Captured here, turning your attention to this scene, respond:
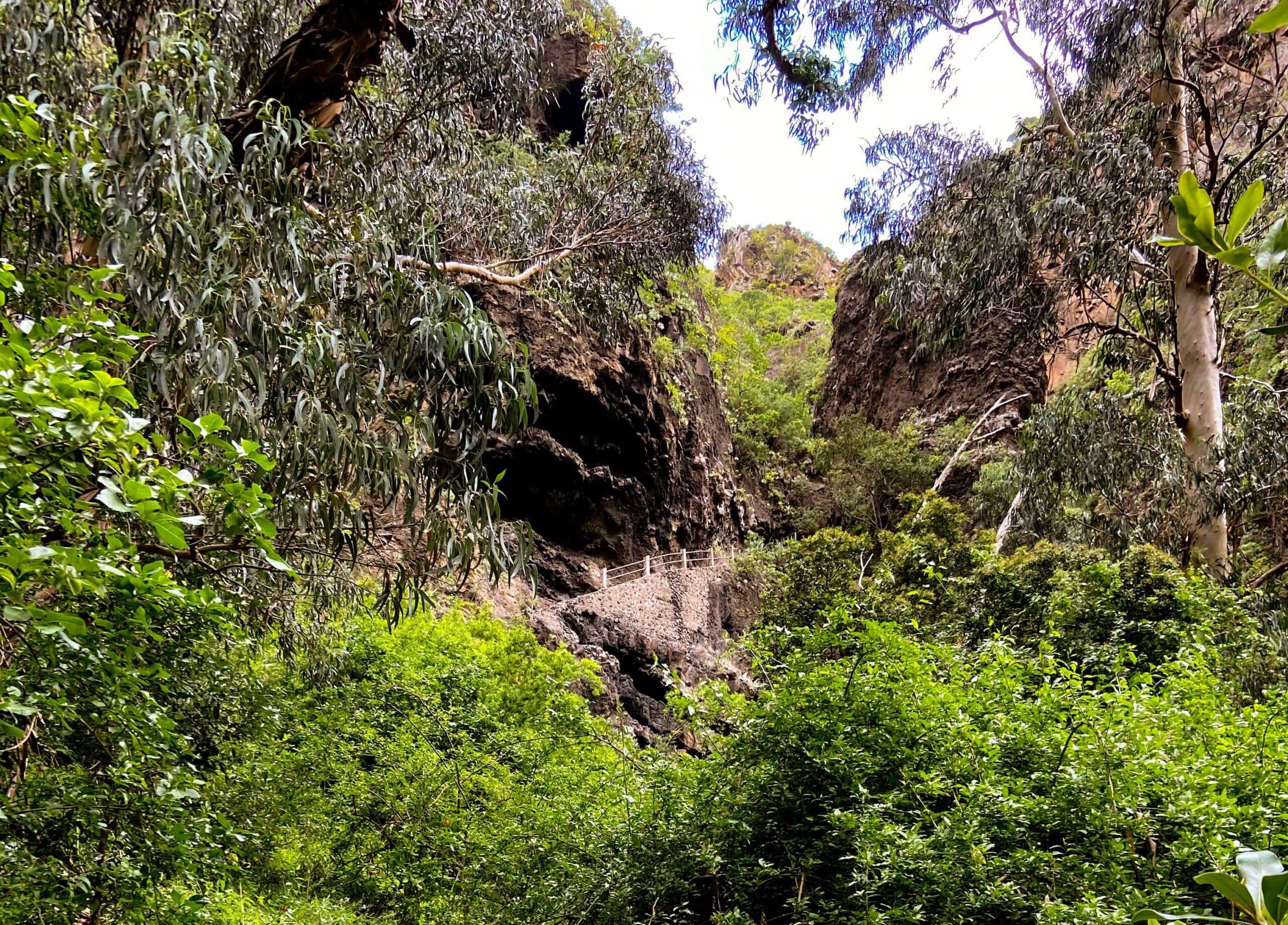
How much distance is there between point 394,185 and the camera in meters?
5.43

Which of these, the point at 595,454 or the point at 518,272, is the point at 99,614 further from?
the point at 595,454

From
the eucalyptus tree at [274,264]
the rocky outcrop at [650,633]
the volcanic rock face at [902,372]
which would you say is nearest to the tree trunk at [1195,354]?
the rocky outcrop at [650,633]

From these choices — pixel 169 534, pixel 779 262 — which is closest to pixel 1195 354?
pixel 169 534

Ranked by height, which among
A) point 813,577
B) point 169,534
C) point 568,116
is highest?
point 568,116

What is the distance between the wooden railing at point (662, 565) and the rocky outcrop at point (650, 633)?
0.24 m

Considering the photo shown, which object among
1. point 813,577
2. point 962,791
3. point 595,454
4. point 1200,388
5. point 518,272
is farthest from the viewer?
point 595,454

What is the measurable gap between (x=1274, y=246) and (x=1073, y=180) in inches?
323

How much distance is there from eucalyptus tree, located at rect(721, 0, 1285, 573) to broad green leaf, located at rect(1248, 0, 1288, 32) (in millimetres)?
7145

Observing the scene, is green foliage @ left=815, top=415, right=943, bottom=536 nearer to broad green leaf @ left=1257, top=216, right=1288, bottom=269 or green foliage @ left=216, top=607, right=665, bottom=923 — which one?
green foliage @ left=216, top=607, right=665, bottom=923

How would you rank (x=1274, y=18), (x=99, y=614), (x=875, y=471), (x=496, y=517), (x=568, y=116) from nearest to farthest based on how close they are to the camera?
(x=1274, y=18), (x=99, y=614), (x=496, y=517), (x=875, y=471), (x=568, y=116)

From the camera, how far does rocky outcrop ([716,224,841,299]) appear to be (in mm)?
37750

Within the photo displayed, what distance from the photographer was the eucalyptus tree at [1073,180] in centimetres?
728

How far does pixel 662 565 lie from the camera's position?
643 inches

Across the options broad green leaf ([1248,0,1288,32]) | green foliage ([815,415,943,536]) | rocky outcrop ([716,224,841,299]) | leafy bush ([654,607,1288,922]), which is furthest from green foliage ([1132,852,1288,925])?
rocky outcrop ([716,224,841,299])
